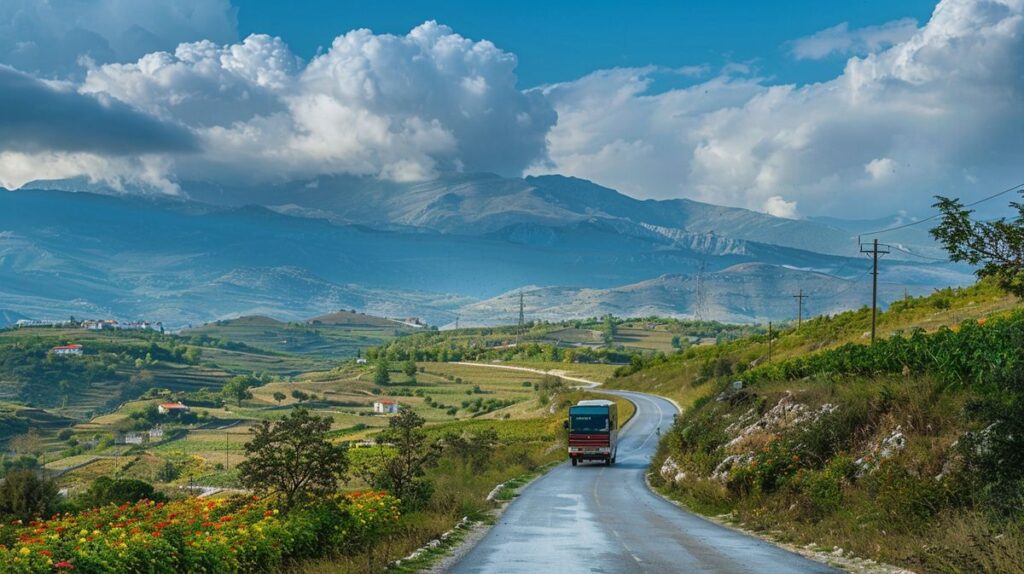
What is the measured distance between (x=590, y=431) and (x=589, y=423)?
568 mm

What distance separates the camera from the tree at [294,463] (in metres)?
23.0

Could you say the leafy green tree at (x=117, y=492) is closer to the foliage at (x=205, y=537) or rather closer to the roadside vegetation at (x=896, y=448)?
the foliage at (x=205, y=537)

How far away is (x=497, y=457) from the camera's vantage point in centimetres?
6431

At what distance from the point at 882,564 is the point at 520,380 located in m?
172

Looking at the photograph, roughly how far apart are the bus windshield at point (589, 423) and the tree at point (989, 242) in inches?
1712

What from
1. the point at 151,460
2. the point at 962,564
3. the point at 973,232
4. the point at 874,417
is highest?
the point at 973,232

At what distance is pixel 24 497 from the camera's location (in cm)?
3588

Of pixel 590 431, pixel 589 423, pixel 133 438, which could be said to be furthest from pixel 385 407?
pixel 589 423

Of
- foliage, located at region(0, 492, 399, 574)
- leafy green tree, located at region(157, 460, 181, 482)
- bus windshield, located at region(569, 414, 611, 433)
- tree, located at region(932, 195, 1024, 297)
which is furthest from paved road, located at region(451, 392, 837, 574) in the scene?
leafy green tree, located at region(157, 460, 181, 482)

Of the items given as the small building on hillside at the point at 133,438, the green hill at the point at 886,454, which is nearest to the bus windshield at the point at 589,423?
the green hill at the point at 886,454

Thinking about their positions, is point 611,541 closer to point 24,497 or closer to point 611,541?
point 611,541

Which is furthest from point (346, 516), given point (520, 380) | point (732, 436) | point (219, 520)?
point (520, 380)

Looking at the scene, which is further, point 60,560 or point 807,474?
point 807,474

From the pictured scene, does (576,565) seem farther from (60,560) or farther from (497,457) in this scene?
(497,457)
